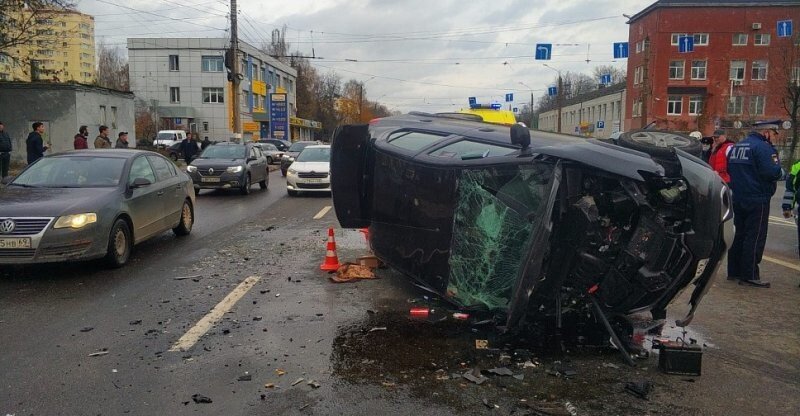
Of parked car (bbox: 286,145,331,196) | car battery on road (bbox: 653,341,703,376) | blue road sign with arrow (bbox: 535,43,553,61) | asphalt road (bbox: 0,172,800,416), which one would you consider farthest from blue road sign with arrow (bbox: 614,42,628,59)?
car battery on road (bbox: 653,341,703,376)

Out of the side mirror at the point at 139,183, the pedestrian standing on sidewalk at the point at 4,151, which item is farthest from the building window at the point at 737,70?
the side mirror at the point at 139,183

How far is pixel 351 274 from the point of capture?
6.73m

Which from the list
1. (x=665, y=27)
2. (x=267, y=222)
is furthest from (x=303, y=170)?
(x=665, y=27)

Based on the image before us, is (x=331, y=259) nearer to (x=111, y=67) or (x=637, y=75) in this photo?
(x=637, y=75)

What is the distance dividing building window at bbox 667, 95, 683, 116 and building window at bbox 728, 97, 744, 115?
446cm

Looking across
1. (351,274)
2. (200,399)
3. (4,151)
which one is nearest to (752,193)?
(351,274)

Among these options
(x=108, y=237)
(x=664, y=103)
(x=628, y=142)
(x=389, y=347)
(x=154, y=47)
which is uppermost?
(x=154, y=47)

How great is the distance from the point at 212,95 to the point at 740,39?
5423 centimetres

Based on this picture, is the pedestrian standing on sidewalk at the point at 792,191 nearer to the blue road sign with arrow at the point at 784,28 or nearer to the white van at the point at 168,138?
the blue road sign with arrow at the point at 784,28

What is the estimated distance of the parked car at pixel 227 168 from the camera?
53.7 feet

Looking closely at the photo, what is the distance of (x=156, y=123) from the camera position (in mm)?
56531

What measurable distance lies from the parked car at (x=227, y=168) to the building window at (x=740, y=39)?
58.3 metres

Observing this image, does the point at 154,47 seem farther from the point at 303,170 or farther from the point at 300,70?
the point at 303,170

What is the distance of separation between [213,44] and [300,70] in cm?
3195
